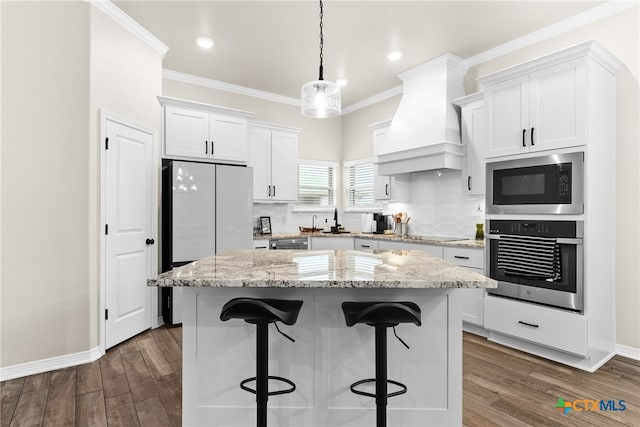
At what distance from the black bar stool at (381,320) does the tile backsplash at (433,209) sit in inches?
115

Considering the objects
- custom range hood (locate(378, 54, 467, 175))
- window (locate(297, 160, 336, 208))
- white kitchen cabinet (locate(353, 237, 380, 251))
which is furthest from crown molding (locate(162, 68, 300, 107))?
white kitchen cabinet (locate(353, 237, 380, 251))

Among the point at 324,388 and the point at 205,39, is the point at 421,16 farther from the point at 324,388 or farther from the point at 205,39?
the point at 324,388

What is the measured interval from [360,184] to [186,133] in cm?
283

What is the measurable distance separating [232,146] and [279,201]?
112 cm

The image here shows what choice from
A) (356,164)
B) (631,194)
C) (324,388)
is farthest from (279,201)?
(631,194)

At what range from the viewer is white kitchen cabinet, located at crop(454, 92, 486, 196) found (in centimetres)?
377

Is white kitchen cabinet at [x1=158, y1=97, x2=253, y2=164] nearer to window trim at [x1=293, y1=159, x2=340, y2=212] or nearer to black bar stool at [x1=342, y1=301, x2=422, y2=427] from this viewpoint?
window trim at [x1=293, y1=159, x2=340, y2=212]

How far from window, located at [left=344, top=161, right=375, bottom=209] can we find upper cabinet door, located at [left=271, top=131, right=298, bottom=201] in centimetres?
109

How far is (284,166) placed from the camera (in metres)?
5.20

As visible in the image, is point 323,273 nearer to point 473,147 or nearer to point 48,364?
point 48,364

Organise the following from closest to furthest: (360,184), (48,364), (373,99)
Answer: (48,364), (373,99), (360,184)

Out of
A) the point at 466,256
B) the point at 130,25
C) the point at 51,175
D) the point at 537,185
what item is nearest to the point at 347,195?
the point at 466,256

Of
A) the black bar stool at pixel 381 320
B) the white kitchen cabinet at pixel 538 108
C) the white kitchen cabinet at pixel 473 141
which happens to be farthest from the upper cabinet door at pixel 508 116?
the black bar stool at pixel 381 320

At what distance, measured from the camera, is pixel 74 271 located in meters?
2.91
